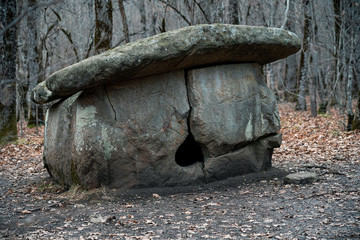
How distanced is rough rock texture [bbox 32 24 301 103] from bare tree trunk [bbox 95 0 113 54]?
3504 mm

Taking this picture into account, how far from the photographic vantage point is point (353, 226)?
389 centimetres

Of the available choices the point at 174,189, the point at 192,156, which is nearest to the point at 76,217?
the point at 174,189

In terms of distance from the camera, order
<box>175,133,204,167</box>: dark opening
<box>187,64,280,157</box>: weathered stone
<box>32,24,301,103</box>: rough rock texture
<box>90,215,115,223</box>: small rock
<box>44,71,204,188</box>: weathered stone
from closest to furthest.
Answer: <box>90,215,115,223</box>: small rock → <box>32,24,301,103</box>: rough rock texture → <box>44,71,204,188</box>: weathered stone → <box>187,64,280,157</box>: weathered stone → <box>175,133,204,167</box>: dark opening

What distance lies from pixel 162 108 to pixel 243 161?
5.47 feet

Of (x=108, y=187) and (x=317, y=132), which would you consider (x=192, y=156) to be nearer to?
(x=108, y=187)

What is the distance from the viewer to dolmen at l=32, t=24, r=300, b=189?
5.21 m

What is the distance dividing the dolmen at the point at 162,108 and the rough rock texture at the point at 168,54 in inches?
0.5

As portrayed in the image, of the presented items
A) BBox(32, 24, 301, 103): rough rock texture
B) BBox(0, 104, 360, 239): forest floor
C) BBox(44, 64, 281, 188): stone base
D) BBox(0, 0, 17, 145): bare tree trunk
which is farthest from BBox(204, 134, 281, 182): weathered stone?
BBox(0, 0, 17, 145): bare tree trunk

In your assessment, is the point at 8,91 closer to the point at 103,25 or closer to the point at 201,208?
the point at 103,25

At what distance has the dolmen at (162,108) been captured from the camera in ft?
17.1

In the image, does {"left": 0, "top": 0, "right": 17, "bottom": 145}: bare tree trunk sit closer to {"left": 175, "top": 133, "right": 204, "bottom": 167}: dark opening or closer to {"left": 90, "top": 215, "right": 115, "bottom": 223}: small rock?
{"left": 175, "top": 133, "right": 204, "bottom": 167}: dark opening

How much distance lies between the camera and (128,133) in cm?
562

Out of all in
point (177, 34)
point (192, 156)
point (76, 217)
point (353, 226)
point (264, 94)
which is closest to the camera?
point (353, 226)

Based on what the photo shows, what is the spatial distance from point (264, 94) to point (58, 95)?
134 inches
